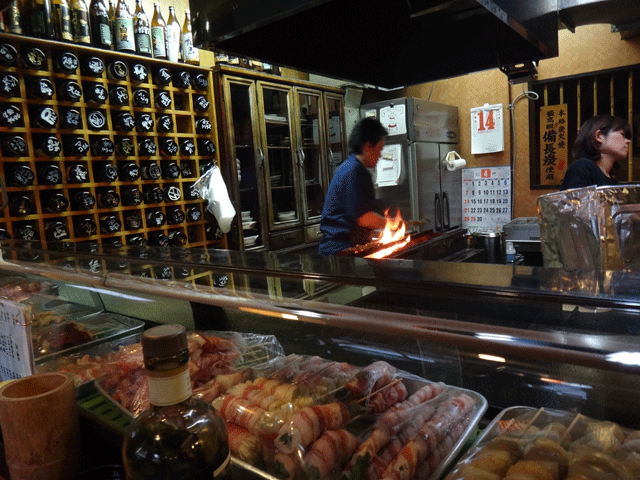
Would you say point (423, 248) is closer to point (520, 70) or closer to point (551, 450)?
point (520, 70)

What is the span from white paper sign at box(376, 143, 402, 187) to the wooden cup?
4567 millimetres

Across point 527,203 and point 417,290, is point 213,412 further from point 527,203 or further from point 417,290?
point 527,203

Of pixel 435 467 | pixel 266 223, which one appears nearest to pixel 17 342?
pixel 435 467

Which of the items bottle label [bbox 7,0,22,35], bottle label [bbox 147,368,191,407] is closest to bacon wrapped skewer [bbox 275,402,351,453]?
bottle label [bbox 147,368,191,407]

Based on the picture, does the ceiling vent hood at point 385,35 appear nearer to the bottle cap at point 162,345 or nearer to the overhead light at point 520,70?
the overhead light at point 520,70

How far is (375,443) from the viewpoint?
85 centimetres

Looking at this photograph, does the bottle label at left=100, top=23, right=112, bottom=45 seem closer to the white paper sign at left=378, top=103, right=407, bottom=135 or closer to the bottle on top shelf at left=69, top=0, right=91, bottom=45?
the bottle on top shelf at left=69, top=0, right=91, bottom=45

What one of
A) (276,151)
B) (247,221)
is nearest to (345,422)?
(247,221)

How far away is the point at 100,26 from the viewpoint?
3439mm

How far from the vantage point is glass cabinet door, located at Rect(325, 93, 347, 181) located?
17.1ft

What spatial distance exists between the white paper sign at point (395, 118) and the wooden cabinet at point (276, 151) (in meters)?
0.48

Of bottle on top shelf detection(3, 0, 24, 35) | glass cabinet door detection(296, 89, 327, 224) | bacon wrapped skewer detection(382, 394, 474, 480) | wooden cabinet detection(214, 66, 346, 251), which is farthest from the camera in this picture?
glass cabinet door detection(296, 89, 327, 224)

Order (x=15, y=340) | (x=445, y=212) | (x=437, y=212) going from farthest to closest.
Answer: (x=445, y=212), (x=437, y=212), (x=15, y=340)

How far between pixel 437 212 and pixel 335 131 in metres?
1.48
